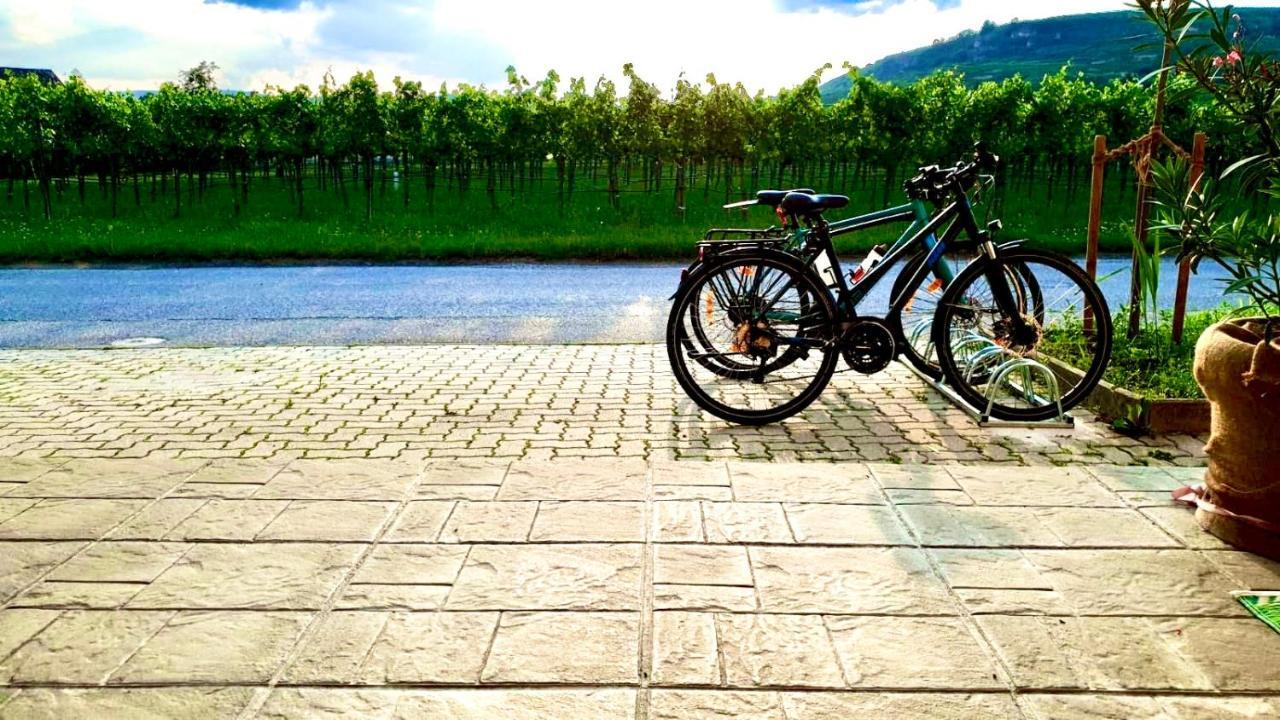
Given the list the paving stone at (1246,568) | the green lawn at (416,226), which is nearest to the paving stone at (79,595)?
the paving stone at (1246,568)

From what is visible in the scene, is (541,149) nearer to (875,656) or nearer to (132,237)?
(132,237)

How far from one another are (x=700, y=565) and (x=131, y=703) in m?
1.89

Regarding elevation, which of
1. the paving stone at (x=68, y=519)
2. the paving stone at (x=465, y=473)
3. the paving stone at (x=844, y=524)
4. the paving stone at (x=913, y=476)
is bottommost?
the paving stone at (x=68, y=519)

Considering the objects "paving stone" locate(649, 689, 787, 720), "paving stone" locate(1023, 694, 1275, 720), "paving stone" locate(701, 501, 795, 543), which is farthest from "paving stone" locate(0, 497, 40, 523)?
"paving stone" locate(1023, 694, 1275, 720)

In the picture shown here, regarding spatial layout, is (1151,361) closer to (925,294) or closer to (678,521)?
(925,294)

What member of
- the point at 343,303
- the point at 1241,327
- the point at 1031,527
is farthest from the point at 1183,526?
the point at 343,303

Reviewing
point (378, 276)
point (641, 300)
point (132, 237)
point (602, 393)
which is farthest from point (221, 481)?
point (132, 237)

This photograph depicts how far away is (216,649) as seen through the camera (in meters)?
2.99

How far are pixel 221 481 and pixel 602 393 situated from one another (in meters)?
2.64

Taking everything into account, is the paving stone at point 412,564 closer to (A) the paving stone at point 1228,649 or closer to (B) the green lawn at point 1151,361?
(A) the paving stone at point 1228,649

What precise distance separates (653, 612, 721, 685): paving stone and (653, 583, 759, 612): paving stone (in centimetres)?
6

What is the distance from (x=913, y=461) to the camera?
16.3ft

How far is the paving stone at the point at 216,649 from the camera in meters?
2.84

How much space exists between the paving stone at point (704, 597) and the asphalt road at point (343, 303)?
5.64m
